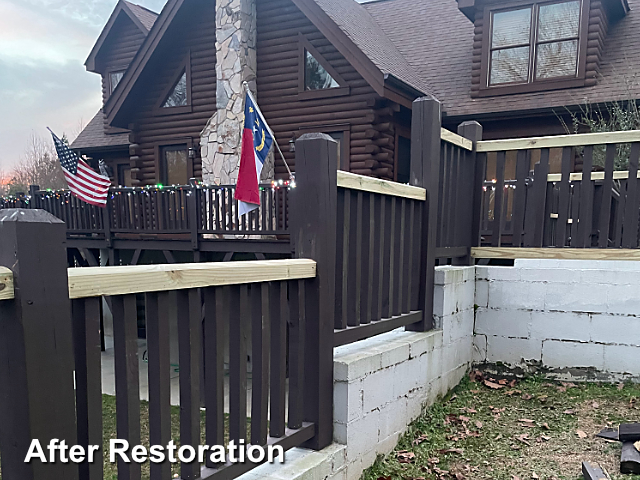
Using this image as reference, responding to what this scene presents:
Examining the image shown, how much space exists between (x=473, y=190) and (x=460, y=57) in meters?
8.63

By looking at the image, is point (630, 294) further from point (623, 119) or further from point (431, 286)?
point (623, 119)

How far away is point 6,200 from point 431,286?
11764 mm

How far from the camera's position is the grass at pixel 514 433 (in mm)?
3264

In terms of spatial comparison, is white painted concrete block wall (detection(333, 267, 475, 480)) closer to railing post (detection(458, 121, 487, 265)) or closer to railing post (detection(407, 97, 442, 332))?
railing post (detection(407, 97, 442, 332))

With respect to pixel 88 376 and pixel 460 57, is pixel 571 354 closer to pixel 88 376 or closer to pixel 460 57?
pixel 88 376

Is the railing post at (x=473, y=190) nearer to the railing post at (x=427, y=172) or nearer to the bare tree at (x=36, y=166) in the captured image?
the railing post at (x=427, y=172)

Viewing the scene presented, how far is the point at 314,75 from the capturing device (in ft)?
37.4

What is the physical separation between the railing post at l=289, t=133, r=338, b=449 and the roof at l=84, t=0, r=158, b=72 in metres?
14.5

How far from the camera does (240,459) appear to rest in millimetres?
2338

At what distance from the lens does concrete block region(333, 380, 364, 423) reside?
3.02 metres

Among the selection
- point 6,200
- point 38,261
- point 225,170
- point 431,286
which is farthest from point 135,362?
point 6,200

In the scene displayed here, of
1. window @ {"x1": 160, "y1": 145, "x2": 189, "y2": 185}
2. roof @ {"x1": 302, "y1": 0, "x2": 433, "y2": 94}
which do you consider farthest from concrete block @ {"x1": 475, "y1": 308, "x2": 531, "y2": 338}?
window @ {"x1": 160, "y1": 145, "x2": 189, "y2": 185}

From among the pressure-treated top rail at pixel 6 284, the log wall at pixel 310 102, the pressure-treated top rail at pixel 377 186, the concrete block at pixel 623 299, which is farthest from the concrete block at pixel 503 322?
the log wall at pixel 310 102

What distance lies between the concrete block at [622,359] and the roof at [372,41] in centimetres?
680
